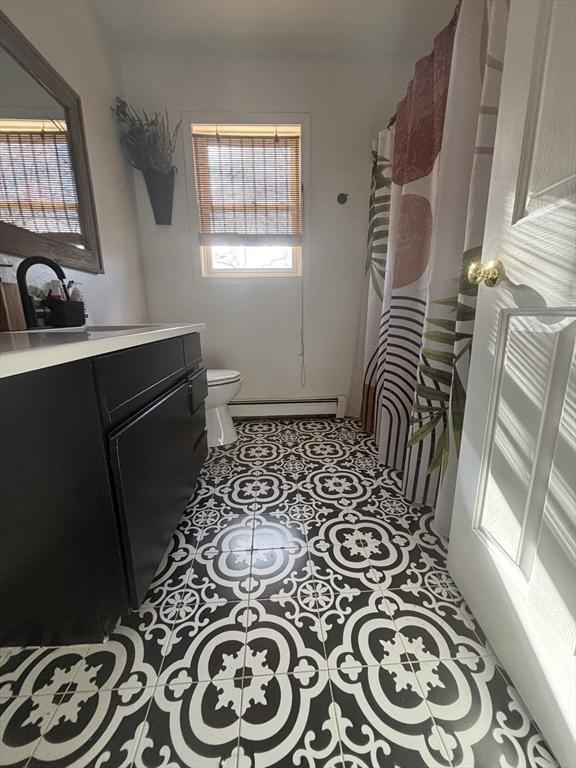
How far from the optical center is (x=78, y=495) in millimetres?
660

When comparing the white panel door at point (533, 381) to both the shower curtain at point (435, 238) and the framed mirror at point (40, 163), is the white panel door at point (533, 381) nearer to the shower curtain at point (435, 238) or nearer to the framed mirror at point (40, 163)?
the shower curtain at point (435, 238)

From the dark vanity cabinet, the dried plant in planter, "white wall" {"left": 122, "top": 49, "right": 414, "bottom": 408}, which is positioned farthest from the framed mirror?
the dark vanity cabinet

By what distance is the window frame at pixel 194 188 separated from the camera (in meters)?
1.89

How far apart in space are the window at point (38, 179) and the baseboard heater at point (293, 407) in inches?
56.3

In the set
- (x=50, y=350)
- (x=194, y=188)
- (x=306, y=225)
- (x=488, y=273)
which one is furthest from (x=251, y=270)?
(x=50, y=350)

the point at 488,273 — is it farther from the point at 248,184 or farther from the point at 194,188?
the point at 194,188

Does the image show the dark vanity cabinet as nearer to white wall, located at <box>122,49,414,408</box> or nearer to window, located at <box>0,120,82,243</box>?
window, located at <box>0,120,82,243</box>

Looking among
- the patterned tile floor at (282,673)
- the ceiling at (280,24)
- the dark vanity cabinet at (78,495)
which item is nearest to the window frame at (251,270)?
the ceiling at (280,24)

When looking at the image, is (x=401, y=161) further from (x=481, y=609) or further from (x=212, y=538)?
(x=212, y=538)

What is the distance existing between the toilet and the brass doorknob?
1314mm

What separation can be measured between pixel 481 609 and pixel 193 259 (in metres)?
2.26

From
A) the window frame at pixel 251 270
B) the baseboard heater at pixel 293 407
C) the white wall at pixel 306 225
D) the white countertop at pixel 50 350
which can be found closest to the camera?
the white countertop at pixel 50 350

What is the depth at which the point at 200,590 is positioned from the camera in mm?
978

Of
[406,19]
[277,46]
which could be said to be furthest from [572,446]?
[277,46]
